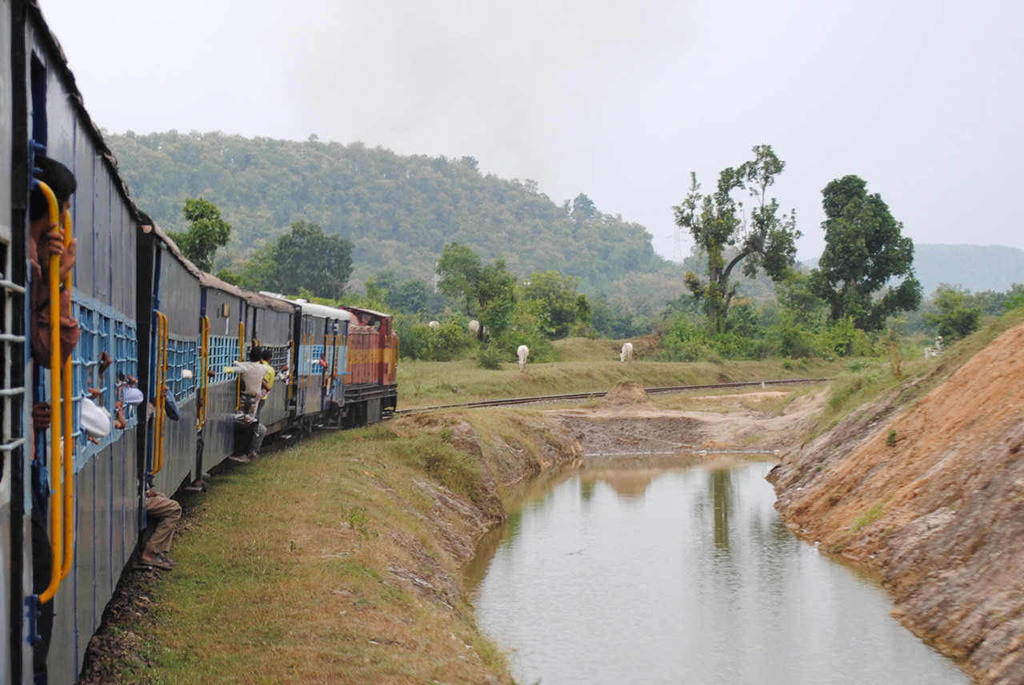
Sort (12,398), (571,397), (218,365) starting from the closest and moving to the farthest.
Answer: (12,398) < (218,365) < (571,397)

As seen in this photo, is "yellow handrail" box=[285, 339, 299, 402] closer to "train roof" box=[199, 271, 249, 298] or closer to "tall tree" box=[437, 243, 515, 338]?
"train roof" box=[199, 271, 249, 298]

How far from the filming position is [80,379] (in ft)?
17.3

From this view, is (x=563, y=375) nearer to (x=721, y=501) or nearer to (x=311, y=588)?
(x=721, y=501)

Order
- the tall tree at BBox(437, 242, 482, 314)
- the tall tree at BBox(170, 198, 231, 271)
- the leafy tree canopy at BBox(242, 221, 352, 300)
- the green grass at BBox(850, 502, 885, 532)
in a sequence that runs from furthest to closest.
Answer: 1. the leafy tree canopy at BBox(242, 221, 352, 300)
2. the tall tree at BBox(437, 242, 482, 314)
3. the tall tree at BBox(170, 198, 231, 271)
4. the green grass at BBox(850, 502, 885, 532)

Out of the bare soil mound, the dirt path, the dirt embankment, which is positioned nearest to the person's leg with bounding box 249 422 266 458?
the dirt embankment

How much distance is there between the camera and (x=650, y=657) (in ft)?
45.5

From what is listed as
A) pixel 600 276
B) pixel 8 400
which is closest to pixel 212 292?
Answer: pixel 8 400

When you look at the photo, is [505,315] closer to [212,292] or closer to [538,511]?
[538,511]

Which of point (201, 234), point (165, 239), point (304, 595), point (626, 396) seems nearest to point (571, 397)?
point (626, 396)

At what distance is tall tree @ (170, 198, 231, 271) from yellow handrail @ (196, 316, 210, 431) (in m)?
Answer: 27.9

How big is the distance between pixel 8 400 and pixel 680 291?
433 ft

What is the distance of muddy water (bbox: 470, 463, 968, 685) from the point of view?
1339 centimetres

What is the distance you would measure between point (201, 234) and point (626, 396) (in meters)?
17.8

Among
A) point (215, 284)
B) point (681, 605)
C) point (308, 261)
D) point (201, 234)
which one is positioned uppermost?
point (308, 261)
